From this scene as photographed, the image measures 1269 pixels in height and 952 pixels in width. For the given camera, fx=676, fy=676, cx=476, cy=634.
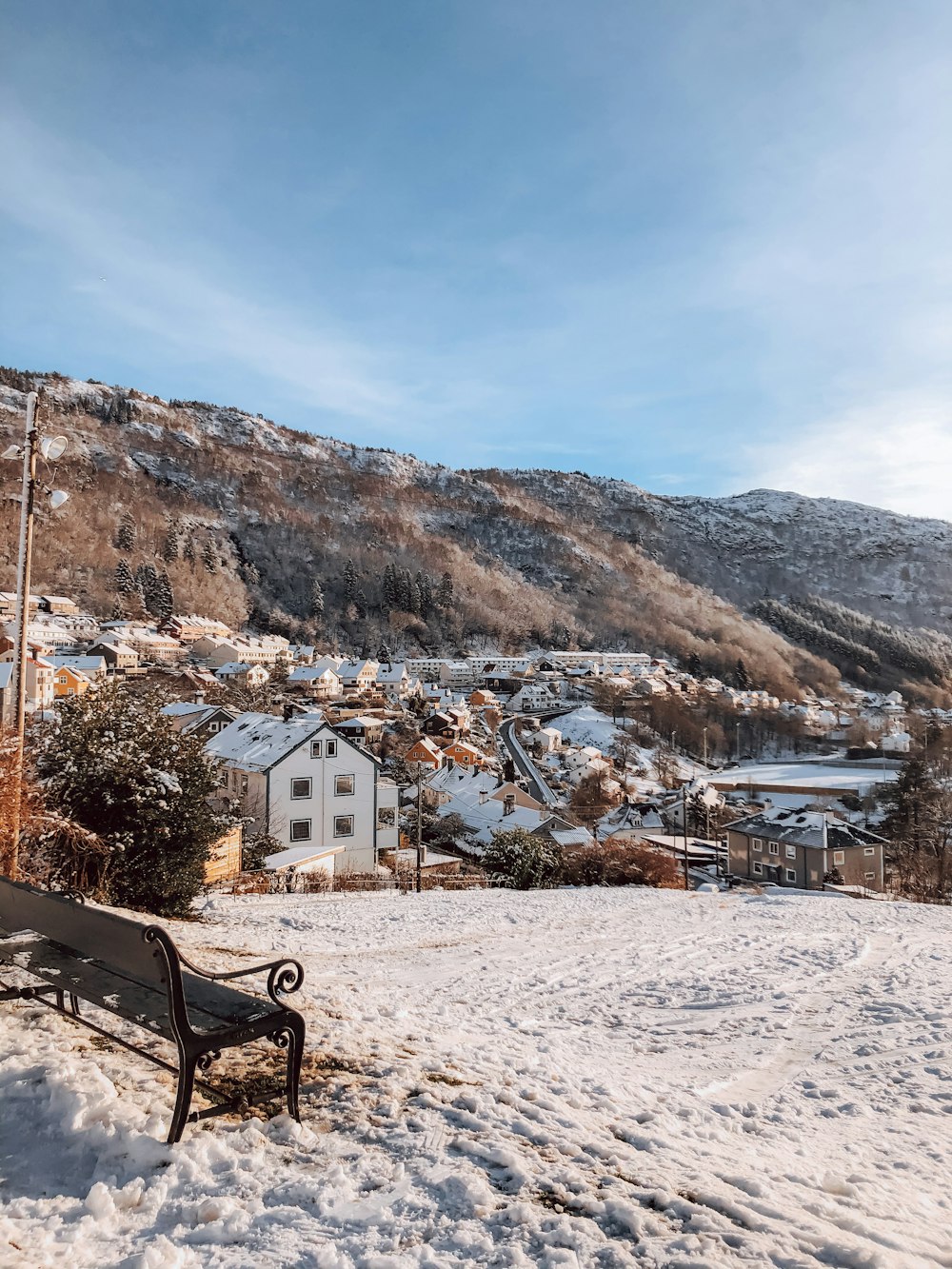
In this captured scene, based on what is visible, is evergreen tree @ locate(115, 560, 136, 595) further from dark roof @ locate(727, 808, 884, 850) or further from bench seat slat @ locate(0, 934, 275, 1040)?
bench seat slat @ locate(0, 934, 275, 1040)

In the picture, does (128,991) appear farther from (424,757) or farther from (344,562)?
(344,562)

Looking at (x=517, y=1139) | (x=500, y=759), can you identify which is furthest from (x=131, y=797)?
(x=500, y=759)

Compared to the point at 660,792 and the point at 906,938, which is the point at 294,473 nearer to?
the point at 660,792

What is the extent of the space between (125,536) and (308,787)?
116 m

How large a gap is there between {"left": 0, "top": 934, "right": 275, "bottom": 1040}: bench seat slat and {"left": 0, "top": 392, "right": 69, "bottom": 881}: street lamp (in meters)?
4.28

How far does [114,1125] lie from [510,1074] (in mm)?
2006

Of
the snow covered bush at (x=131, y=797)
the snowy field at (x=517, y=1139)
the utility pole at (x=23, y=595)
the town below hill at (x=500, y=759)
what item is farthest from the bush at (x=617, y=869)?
the utility pole at (x=23, y=595)

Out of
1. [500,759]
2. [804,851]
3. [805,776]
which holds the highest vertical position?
[500,759]

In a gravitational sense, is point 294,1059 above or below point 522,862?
above

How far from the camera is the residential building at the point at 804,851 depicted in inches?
1198

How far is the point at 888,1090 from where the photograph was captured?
4344 mm

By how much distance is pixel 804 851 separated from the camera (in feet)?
102

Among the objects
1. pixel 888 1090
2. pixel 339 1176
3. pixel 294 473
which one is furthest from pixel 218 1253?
pixel 294 473

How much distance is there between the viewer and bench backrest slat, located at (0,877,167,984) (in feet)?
9.43
